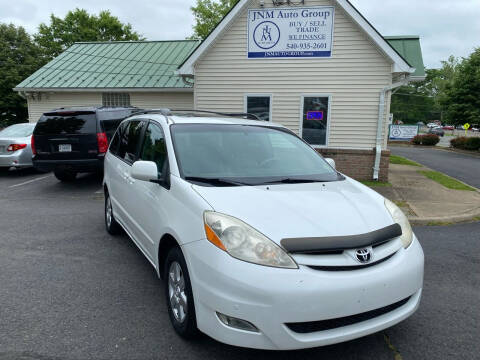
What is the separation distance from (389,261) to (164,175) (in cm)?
193

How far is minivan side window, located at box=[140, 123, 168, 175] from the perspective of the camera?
3383mm

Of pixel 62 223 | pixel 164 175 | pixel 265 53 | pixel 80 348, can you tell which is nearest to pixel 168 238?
pixel 164 175

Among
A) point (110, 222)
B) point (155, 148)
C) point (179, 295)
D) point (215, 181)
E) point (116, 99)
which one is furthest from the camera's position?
point (116, 99)

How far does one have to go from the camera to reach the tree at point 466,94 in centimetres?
2605

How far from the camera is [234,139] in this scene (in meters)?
3.64

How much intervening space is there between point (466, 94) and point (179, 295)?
1193 inches

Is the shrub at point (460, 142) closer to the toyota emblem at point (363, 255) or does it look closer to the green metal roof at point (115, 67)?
the green metal roof at point (115, 67)

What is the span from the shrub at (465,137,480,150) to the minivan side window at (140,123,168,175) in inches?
1131

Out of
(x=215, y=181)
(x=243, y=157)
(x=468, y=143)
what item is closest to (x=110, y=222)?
(x=243, y=157)

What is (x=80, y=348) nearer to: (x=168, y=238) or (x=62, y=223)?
(x=168, y=238)

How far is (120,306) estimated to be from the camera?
3355mm

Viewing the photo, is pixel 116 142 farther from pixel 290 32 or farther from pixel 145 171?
pixel 290 32

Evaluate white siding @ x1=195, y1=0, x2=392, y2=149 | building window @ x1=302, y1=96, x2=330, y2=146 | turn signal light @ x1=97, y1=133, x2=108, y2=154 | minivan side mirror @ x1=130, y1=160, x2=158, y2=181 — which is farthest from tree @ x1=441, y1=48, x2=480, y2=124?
minivan side mirror @ x1=130, y1=160, x2=158, y2=181

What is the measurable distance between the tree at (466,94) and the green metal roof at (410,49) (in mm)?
16940
